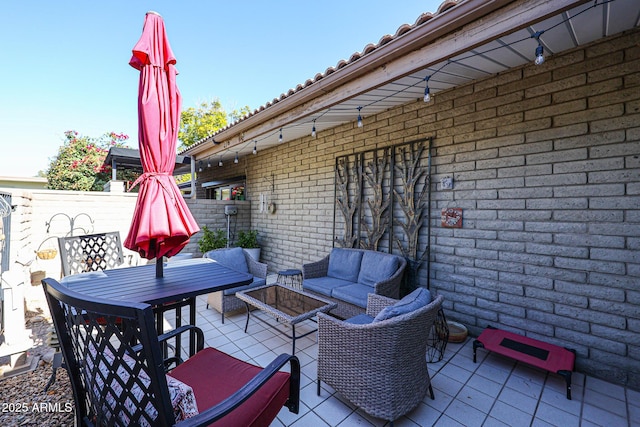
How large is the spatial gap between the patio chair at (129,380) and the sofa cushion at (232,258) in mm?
2786

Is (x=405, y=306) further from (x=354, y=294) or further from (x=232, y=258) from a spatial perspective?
(x=232, y=258)

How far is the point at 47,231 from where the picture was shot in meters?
4.58

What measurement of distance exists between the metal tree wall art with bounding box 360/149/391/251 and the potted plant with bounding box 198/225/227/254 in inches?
150

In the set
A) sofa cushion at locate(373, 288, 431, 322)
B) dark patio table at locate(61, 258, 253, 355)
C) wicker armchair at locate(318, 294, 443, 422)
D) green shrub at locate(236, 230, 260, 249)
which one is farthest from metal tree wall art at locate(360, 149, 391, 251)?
green shrub at locate(236, 230, 260, 249)

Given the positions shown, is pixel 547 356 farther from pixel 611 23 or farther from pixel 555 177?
pixel 611 23

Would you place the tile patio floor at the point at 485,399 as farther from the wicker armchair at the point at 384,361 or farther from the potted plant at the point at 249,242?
the potted plant at the point at 249,242

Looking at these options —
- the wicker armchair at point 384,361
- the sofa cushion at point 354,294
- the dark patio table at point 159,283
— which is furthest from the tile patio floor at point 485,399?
the dark patio table at point 159,283

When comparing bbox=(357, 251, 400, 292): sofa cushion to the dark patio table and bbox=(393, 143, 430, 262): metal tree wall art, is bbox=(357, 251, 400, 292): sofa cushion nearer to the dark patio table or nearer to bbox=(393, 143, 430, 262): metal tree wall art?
bbox=(393, 143, 430, 262): metal tree wall art

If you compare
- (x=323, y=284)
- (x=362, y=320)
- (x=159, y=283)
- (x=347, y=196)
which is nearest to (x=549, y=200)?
(x=362, y=320)

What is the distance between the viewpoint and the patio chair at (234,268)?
150 inches

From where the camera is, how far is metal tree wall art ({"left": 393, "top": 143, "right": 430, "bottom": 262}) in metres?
3.80

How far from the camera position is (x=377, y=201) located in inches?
171

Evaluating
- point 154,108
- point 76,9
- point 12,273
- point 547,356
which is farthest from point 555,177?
point 76,9

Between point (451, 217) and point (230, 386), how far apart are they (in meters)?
3.15
